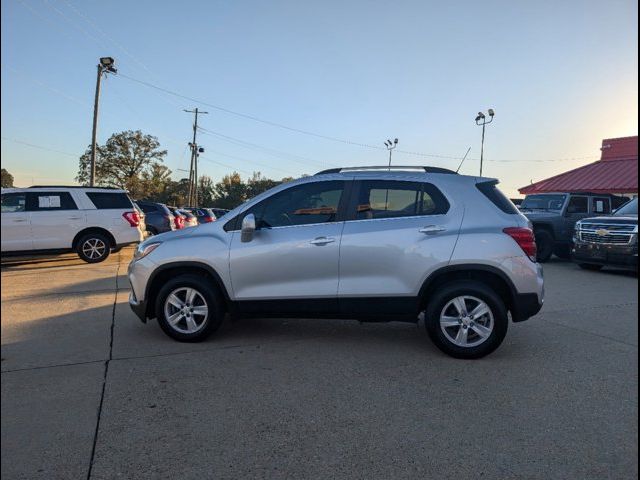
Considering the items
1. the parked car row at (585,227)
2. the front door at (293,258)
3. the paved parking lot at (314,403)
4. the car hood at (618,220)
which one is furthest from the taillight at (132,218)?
the car hood at (618,220)

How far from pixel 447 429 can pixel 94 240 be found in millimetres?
10133

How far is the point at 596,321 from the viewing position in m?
6.22

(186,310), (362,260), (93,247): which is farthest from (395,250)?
(93,247)

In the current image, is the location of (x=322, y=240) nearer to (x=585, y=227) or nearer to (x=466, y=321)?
(x=466, y=321)

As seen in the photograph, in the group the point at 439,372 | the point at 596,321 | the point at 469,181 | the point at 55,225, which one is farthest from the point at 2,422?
the point at 55,225

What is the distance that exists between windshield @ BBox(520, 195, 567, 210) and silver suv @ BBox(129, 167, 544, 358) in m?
10.1

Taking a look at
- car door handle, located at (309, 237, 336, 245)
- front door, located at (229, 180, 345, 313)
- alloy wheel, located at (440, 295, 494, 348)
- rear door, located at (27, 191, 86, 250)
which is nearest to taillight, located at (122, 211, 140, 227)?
rear door, located at (27, 191, 86, 250)

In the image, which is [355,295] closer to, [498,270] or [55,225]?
[498,270]

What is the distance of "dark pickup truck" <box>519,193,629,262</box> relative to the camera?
42.7 ft

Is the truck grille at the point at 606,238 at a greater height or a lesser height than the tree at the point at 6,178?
greater

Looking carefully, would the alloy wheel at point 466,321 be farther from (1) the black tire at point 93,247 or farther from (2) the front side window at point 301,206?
(1) the black tire at point 93,247

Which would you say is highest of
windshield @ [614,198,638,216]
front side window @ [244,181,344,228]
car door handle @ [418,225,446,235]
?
windshield @ [614,198,638,216]

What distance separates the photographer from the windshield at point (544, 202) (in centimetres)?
1369

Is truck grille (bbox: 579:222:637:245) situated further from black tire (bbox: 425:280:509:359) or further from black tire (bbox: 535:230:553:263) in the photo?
black tire (bbox: 425:280:509:359)
